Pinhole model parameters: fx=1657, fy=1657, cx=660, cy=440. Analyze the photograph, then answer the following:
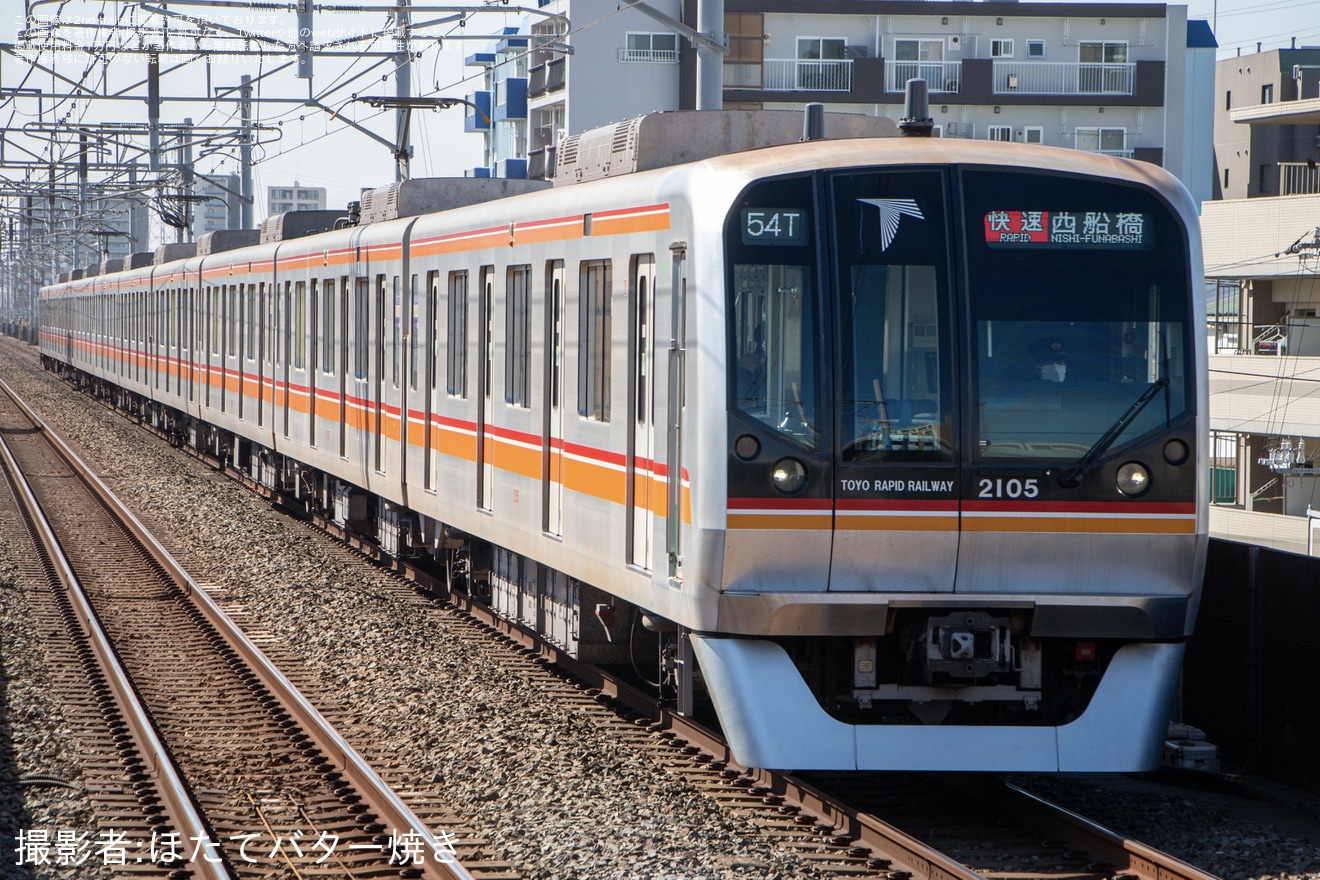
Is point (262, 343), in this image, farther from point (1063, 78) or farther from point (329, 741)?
point (1063, 78)

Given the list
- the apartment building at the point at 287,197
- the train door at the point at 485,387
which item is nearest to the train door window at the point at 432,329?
the train door at the point at 485,387

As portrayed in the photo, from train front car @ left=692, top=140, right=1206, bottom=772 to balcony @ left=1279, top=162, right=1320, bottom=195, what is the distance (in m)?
20.8

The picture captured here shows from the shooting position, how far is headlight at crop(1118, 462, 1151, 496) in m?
6.55

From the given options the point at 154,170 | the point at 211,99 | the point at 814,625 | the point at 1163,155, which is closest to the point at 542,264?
the point at 814,625

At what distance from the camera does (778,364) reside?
6516 mm

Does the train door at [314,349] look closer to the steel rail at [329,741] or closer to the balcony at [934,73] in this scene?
the steel rail at [329,741]

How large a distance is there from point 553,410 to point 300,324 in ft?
27.0

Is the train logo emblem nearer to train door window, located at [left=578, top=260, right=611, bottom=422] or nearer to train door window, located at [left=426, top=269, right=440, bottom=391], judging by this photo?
train door window, located at [left=578, top=260, right=611, bottom=422]

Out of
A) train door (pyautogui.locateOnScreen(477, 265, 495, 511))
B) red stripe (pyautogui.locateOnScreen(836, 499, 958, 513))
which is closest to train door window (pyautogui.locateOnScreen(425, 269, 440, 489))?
train door (pyautogui.locateOnScreen(477, 265, 495, 511))

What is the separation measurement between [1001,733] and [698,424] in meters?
1.69

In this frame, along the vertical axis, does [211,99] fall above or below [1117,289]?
above

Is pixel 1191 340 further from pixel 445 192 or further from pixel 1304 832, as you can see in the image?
pixel 445 192

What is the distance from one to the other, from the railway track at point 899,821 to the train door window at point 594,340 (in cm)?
159

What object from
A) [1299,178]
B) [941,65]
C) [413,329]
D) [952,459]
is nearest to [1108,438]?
[952,459]
